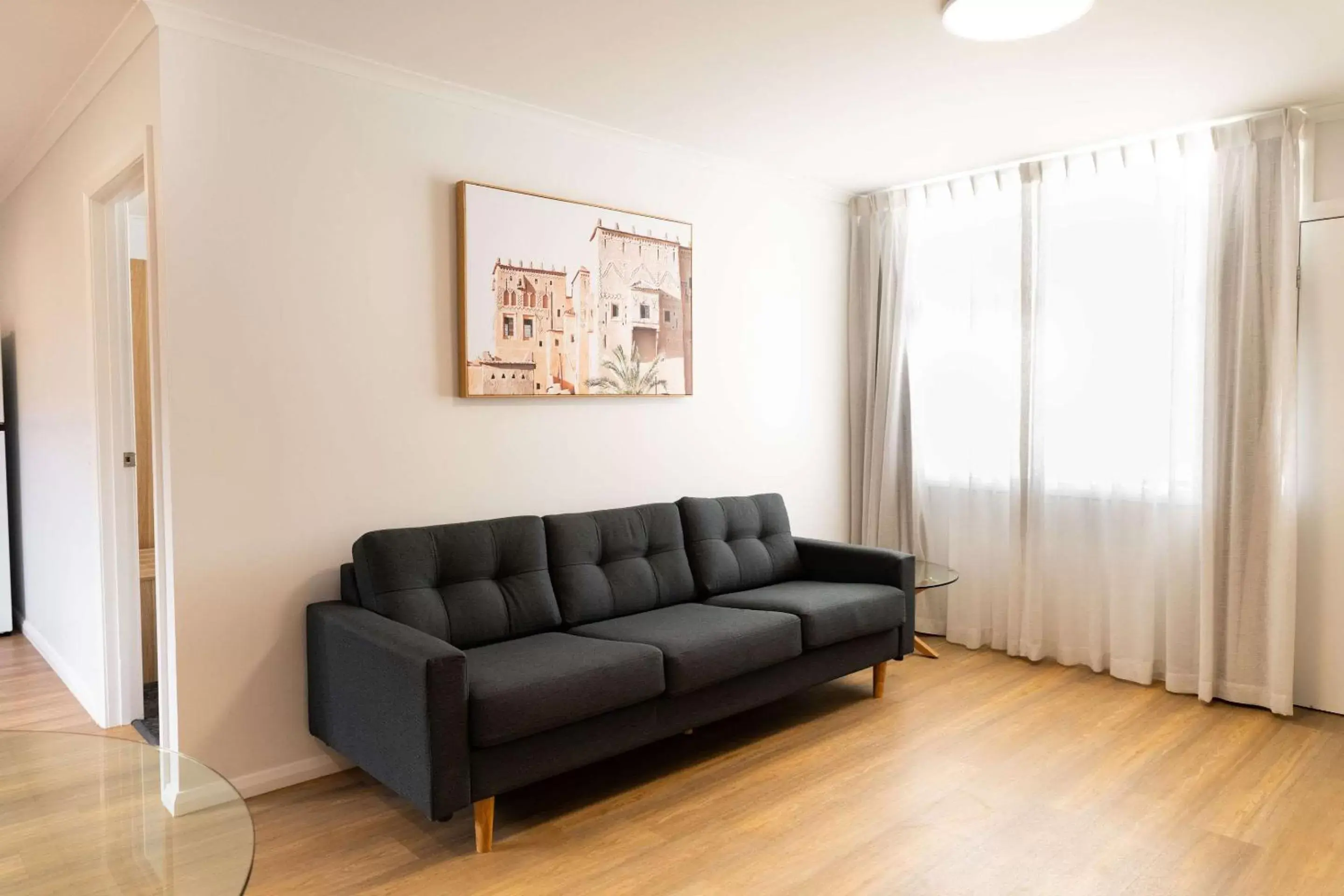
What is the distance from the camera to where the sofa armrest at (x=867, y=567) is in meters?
4.12

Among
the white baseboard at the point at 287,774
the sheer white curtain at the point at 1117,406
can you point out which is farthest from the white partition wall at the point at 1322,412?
the white baseboard at the point at 287,774

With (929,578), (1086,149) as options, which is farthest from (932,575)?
(1086,149)

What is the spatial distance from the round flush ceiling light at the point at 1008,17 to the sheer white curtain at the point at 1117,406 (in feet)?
5.30

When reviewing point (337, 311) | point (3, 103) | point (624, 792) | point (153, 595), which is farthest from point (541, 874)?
point (3, 103)

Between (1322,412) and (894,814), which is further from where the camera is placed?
(1322,412)

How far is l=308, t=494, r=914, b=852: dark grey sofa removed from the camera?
2.66m

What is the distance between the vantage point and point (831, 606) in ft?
12.3

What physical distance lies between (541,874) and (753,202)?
3.42m

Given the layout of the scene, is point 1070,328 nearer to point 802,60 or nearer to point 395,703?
point 802,60

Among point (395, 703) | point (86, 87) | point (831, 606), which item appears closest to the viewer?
point (395, 703)

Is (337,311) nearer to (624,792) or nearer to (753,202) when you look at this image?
(624,792)

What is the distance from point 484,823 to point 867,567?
2159 millimetres

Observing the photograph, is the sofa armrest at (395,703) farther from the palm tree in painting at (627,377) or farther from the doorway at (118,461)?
the palm tree in painting at (627,377)

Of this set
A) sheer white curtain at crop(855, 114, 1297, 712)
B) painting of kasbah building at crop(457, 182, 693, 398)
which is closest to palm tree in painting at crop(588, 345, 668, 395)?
painting of kasbah building at crop(457, 182, 693, 398)
